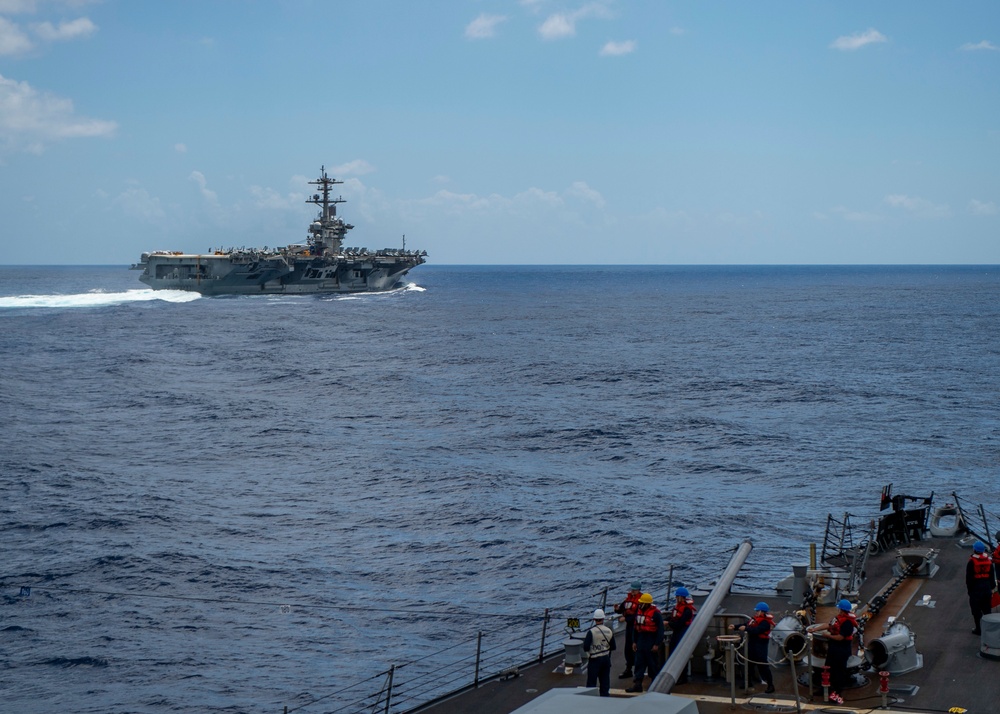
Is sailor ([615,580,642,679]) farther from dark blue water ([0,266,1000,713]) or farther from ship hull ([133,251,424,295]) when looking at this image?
ship hull ([133,251,424,295])

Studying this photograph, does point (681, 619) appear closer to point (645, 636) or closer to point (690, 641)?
point (645, 636)

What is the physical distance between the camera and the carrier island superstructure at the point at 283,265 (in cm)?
14950

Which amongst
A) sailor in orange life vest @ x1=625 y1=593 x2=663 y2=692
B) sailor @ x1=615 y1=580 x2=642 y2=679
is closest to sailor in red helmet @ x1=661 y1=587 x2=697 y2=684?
sailor in orange life vest @ x1=625 y1=593 x2=663 y2=692

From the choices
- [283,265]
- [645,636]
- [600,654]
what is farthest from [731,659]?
[283,265]

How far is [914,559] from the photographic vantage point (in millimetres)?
22828

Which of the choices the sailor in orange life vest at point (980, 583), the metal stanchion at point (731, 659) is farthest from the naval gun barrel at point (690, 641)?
the sailor in orange life vest at point (980, 583)

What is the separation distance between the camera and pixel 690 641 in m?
14.6

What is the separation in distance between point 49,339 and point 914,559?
9982cm

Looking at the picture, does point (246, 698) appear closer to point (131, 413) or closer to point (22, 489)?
point (22, 489)

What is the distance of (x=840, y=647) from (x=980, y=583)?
12.8 feet

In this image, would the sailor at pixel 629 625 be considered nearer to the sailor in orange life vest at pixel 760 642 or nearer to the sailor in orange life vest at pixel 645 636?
the sailor in orange life vest at pixel 645 636

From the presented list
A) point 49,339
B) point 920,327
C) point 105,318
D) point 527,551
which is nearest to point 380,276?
point 105,318

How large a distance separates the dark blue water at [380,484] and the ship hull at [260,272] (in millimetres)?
54044

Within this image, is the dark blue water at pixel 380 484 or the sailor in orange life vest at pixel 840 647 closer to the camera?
the sailor in orange life vest at pixel 840 647
